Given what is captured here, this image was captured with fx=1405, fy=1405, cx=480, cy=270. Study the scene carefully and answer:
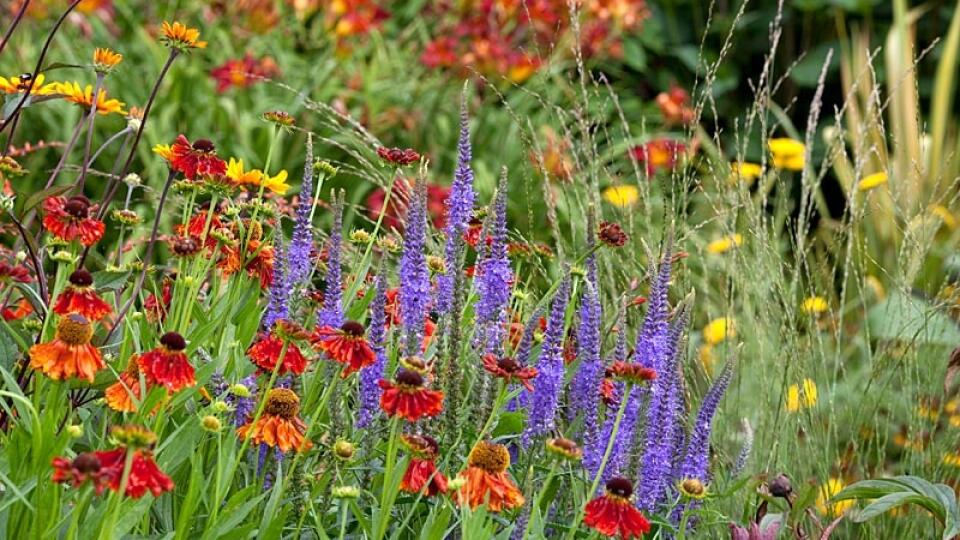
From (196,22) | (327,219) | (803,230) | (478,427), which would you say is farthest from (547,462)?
(196,22)

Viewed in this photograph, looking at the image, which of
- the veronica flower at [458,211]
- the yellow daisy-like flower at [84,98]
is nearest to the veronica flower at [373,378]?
the veronica flower at [458,211]

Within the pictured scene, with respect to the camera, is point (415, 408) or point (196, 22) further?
point (196, 22)

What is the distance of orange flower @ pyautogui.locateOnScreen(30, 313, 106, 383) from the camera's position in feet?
4.33

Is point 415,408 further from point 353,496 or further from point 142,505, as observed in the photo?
point 142,505

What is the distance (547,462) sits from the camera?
1848 millimetres

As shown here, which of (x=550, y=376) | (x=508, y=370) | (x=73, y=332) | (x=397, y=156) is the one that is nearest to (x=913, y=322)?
(x=550, y=376)

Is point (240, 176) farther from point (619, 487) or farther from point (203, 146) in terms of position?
point (619, 487)

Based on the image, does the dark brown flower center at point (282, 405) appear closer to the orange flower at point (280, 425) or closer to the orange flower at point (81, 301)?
the orange flower at point (280, 425)

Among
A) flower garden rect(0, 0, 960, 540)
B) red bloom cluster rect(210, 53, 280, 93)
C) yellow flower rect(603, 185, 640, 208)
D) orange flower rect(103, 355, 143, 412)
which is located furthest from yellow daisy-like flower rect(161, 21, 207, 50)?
red bloom cluster rect(210, 53, 280, 93)

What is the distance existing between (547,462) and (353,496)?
518 mm

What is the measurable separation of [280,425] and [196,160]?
1.34 feet

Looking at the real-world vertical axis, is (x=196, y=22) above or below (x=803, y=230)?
above

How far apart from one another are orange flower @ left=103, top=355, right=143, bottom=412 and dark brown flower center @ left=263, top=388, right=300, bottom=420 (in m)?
0.13

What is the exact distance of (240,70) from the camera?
4395mm
